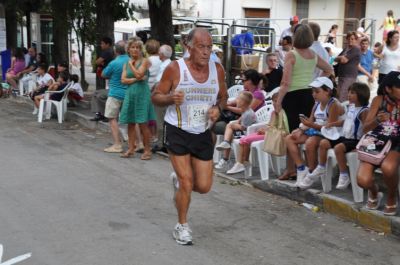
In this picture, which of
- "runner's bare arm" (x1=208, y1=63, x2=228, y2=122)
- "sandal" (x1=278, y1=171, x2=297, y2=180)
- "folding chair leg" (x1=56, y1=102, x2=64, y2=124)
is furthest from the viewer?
"folding chair leg" (x1=56, y1=102, x2=64, y2=124)

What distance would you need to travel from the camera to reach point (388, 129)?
6.19 metres

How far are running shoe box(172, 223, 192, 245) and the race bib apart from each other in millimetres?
906

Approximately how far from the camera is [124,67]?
31.9ft

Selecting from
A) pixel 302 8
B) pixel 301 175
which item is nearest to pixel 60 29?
pixel 301 175

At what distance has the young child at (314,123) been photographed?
721 cm

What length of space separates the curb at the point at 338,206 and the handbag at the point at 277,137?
402 mm

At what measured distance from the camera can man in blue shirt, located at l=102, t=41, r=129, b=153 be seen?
10242 millimetres

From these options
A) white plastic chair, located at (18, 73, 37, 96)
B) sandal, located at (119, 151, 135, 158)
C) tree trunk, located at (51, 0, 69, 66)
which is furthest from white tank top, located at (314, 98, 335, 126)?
white plastic chair, located at (18, 73, 37, 96)

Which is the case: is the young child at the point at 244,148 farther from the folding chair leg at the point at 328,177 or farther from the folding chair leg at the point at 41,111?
the folding chair leg at the point at 41,111

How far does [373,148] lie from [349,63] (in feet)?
14.6

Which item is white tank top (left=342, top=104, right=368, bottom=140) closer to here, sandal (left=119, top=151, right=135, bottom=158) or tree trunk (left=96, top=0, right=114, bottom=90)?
sandal (left=119, top=151, right=135, bottom=158)

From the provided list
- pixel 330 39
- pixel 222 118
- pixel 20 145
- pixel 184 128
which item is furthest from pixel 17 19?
pixel 184 128

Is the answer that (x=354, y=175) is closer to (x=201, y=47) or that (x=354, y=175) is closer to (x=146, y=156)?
(x=201, y=47)

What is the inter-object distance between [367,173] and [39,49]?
55.9 ft
